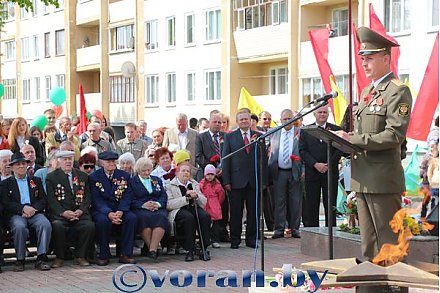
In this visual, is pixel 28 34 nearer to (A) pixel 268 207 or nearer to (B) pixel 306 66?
(B) pixel 306 66

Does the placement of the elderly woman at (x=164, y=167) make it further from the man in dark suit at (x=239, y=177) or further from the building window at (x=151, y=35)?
the building window at (x=151, y=35)

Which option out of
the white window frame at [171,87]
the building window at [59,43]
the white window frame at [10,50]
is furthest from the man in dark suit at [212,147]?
the white window frame at [10,50]

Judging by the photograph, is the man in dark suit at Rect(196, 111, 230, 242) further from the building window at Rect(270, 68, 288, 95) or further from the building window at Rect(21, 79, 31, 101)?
the building window at Rect(21, 79, 31, 101)

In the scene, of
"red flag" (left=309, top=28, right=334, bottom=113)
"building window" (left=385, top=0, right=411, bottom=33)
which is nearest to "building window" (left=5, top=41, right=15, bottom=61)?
"building window" (left=385, top=0, right=411, bottom=33)

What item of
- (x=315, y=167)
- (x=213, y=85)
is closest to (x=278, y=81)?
(x=213, y=85)

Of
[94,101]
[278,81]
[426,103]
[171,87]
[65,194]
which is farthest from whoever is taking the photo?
[94,101]

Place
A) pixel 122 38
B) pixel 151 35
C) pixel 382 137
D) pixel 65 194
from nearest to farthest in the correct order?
pixel 382 137 < pixel 65 194 < pixel 151 35 < pixel 122 38

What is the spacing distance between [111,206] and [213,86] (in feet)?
90.7

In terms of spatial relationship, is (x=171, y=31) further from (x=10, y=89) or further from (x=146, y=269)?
(x=146, y=269)

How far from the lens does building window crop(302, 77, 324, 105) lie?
3259 cm

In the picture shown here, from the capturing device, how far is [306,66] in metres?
33.2

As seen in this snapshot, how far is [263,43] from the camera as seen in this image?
3550 cm

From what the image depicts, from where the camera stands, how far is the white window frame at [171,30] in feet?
139

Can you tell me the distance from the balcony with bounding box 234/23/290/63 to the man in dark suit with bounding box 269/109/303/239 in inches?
821
